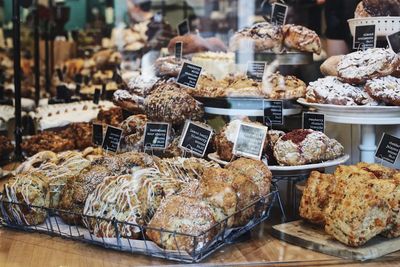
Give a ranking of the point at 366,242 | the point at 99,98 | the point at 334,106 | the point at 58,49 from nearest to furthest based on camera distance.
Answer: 1. the point at 366,242
2. the point at 334,106
3. the point at 99,98
4. the point at 58,49

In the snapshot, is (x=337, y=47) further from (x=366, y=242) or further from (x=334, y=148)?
(x=366, y=242)

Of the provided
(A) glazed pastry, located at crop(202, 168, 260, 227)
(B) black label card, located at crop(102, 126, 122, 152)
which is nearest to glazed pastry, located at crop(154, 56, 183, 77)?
→ (B) black label card, located at crop(102, 126, 122, 152)

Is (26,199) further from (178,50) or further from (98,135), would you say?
(178,50)

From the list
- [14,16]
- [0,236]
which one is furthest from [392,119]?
[14,16]

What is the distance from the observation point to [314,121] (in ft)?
7.66

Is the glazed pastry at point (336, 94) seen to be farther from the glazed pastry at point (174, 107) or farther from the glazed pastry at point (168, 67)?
the glazed pastry at point (168, 67)

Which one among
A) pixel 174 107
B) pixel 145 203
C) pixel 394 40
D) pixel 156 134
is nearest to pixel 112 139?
pixel 156 134

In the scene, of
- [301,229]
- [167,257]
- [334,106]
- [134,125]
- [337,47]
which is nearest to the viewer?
[167,257]

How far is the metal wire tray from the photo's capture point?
163 cm

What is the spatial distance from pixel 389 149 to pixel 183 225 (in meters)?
1.04

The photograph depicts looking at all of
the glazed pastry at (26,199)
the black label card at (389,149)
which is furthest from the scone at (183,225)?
the black label card at (389,149)

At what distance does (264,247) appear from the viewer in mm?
1838

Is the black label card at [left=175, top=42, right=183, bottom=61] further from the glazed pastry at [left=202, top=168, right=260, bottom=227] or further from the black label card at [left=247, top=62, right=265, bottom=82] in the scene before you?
the glazed pastry at [left=202, top=168, right=260, bottom=227]

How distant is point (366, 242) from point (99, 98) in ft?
7.92
